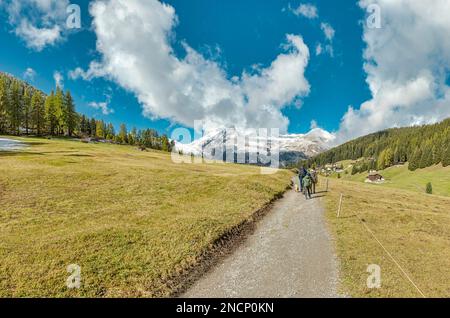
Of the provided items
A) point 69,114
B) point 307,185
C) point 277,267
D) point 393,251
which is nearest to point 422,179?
point 307,185

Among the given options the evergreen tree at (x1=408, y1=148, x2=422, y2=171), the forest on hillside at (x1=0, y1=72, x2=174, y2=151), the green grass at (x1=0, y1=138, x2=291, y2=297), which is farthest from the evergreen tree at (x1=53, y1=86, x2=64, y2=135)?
the evergreen tree at (x1=408, y1=148, x2=422, y2=171)

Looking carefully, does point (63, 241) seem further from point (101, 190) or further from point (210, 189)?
point (210, 189)

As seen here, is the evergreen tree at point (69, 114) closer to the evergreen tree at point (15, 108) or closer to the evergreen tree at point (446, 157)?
the evergreen tree at point (15, 108)

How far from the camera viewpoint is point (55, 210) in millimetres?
22812

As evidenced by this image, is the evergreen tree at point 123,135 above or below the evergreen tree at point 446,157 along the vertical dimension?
above

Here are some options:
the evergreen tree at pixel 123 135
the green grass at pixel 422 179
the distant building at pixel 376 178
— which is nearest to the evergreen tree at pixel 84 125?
the evergreen tree at pixel 123 135

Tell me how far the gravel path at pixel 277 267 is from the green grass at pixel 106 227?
6.44 ft

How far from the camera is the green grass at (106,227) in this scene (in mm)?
12648

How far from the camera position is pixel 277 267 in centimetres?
1504

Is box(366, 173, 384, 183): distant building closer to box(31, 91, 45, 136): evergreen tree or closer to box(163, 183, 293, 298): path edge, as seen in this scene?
box(163, 183, 293, 298): path edge

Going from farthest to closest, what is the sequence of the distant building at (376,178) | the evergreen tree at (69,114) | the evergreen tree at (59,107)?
the distant building at (376,178), the evergreen tree at (69,114), the evergreen tree at (59,107)

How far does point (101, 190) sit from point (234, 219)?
16.8m

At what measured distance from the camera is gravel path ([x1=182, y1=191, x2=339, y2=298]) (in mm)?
12594
